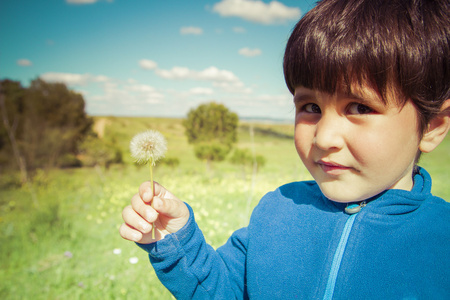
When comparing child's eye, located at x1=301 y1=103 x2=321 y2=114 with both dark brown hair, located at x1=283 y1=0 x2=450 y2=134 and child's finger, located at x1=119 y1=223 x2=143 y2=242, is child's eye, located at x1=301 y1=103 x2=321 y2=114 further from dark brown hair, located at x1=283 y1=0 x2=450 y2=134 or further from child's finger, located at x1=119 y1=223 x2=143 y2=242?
child's finger, located at x1=119 y1=223 x2=143 y2=242

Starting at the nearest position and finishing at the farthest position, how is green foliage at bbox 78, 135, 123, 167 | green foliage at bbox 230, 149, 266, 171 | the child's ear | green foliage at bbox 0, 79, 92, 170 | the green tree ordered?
the child's ear, green foliage at bbox 0, 79, 92, 170, green foliage at bbox 230, 149, 266, 171, green foliage at bbox 78, 135, 123, 167, the green tree

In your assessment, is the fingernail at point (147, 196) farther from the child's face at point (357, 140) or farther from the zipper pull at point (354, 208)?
the zipper pull at point (354, 208)

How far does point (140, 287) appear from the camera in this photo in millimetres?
2014

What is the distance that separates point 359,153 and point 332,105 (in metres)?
0.15

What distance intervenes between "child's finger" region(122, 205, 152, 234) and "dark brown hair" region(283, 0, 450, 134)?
0.64 meters

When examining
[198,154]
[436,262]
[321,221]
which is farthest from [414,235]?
[198,154]

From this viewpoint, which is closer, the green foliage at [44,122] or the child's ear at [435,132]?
the child's ear at [435,132]

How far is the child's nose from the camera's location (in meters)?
0.72

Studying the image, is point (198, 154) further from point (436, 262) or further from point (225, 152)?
point (436, 262)

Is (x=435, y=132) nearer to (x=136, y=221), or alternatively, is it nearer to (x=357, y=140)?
(x=357, y=140)

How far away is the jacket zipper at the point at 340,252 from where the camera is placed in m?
0.81

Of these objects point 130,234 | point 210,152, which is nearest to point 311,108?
point 130,234

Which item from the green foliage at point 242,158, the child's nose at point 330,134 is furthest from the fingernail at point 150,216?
the green foliage at point 242,158

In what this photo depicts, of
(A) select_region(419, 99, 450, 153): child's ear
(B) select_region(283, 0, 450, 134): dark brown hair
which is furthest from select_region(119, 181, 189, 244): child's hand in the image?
(A) select_region(419, 99, 450, 153): child's ear
